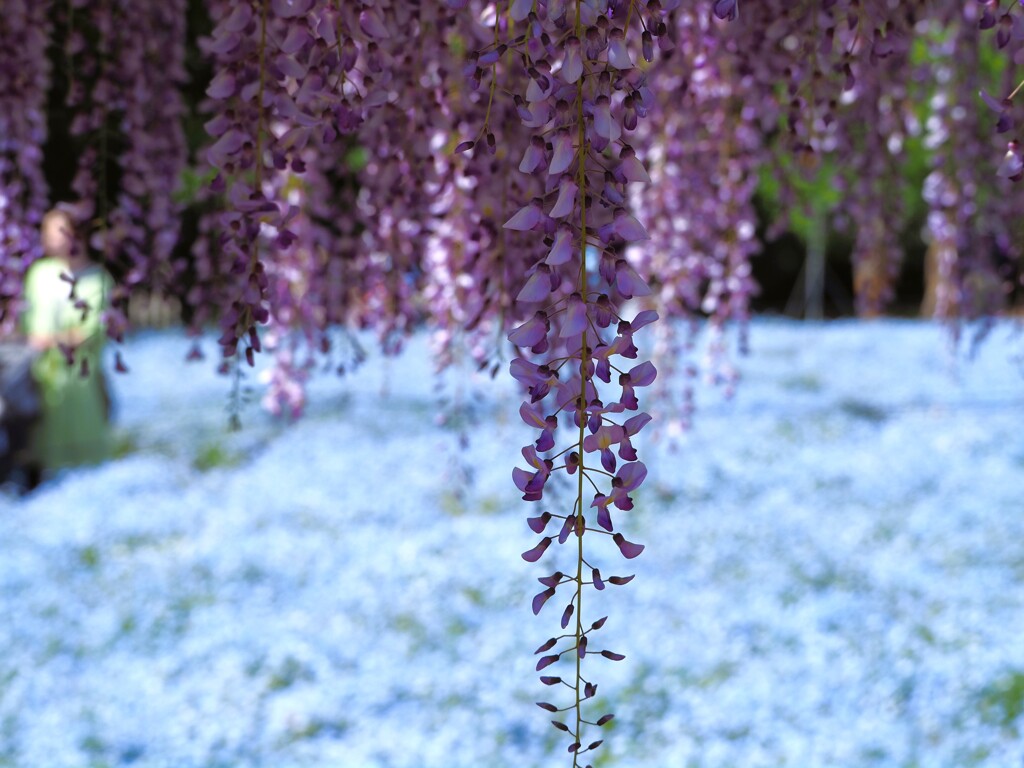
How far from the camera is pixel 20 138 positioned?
7.38ft

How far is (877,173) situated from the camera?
11.2ft

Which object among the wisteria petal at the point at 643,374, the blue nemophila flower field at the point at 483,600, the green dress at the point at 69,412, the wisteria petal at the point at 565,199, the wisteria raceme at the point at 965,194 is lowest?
the blue nemophila flower field at the point at 483,600

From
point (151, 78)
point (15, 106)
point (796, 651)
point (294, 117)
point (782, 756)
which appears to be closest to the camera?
point (294, 117)

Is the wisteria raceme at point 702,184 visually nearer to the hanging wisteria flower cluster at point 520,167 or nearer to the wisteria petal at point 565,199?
the hanging wisteria flower cluster at point 520,167

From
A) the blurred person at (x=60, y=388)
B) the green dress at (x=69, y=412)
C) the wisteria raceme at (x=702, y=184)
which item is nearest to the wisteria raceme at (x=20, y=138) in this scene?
the wisteria raceme at (x=702, y=184)

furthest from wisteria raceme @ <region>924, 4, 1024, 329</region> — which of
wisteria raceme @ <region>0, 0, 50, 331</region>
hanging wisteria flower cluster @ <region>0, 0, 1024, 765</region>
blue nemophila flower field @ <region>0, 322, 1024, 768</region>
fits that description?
wisteria raceme @ <region>0, 0, 50, 331</region>

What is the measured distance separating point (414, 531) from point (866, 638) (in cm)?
230

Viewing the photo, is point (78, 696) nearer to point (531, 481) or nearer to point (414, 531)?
point (414, 531)

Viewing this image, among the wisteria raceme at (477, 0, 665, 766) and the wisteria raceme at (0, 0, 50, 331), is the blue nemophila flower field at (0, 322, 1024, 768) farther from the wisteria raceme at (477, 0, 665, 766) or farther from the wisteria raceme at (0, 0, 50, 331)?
the wisteria raceme at (477, 0, 665, 766)

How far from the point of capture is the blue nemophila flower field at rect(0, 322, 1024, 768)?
3.47m

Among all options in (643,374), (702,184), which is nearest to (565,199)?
(643,374)

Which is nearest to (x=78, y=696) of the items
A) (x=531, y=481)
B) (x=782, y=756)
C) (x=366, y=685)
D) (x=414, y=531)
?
(x=366, y=685)

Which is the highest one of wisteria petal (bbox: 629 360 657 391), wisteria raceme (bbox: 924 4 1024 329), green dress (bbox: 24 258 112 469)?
wisteria raceme (bbox: 924 4 1024 329)

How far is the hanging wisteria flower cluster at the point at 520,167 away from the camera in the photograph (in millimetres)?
1101
